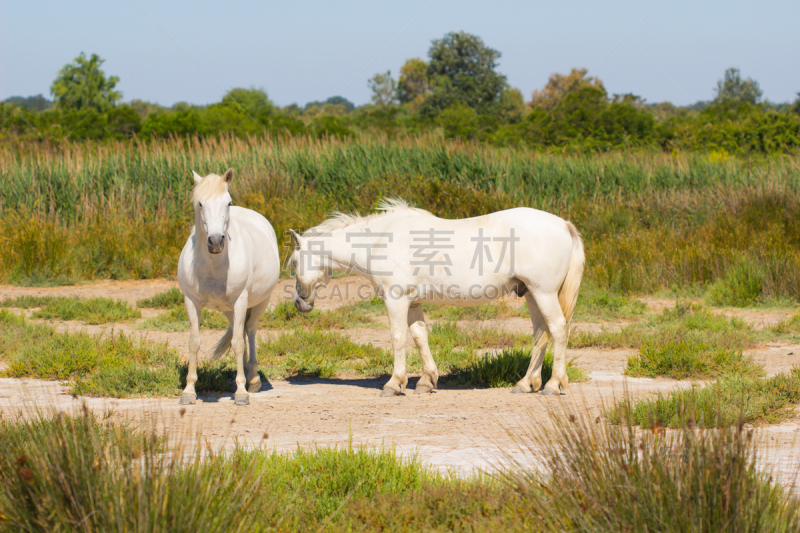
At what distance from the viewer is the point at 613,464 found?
318 centimetres

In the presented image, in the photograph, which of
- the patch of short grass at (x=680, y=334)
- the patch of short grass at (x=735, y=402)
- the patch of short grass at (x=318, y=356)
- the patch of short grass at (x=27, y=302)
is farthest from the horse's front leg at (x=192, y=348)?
the patch of short grass at (x=27, y=302)

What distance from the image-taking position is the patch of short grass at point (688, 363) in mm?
7191

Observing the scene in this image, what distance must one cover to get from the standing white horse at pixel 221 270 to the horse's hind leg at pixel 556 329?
9.22 ft

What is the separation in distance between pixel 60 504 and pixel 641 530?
7.92ft

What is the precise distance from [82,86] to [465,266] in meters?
42.0

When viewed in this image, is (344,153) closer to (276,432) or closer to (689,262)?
(689,262)

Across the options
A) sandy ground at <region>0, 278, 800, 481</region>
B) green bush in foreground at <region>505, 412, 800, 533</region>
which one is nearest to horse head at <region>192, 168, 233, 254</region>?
sandy ground at <region>0, 278, 800, 481</region>

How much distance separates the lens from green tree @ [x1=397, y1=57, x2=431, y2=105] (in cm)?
8188

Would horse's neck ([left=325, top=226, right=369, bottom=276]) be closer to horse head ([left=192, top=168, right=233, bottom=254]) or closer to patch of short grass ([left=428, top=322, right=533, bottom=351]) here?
horse head ([left=192, top=168, right=233, bottom=254])

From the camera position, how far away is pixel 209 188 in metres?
5.98

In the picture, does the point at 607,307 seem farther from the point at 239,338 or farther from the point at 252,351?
the point at 239,338

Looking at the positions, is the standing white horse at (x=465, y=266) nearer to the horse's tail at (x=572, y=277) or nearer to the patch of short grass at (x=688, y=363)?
the horse's tail at (x=572, y=277)

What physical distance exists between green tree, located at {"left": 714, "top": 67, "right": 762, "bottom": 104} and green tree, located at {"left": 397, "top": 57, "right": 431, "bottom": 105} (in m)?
33.1

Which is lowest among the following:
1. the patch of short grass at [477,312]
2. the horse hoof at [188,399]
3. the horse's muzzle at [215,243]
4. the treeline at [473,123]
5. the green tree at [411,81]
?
the patch of short grass at [477,312]
